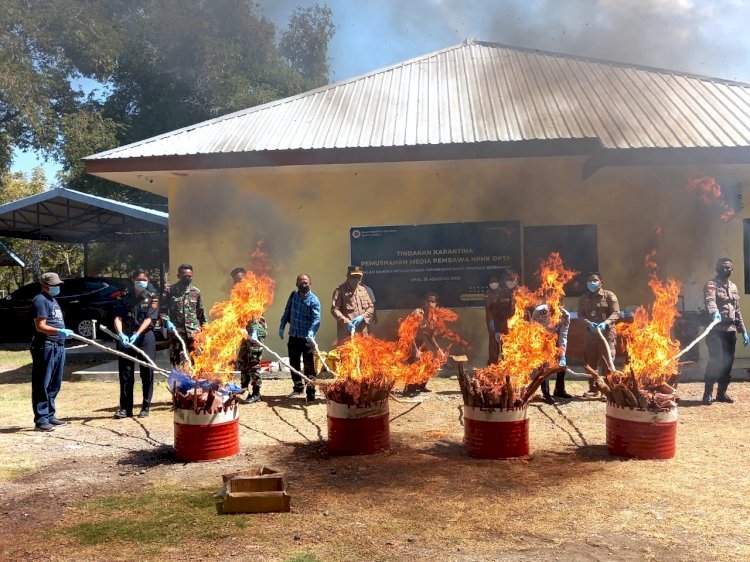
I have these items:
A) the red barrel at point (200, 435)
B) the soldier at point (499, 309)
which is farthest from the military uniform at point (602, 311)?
the red barrel at point (200, 435)

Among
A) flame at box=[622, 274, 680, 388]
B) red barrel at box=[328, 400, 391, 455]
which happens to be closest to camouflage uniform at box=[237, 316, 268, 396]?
red barrel at box=[328, 400, 391, 455]

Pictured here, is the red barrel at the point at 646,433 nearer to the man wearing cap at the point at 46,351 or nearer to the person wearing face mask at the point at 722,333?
the person wearing face mask at the point at 722,333

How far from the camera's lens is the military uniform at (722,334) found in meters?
7.44

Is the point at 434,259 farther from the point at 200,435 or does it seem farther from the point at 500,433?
the point at 200,435

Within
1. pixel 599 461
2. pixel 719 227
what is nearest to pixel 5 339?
pixel 599 461

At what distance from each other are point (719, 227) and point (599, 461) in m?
6.60

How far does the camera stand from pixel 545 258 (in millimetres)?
9945

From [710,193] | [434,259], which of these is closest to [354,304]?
[434,259]

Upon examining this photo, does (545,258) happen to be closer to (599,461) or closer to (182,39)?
(599,461)

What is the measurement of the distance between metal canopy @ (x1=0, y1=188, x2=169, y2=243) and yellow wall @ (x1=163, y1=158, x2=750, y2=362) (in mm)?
Answer: 3385

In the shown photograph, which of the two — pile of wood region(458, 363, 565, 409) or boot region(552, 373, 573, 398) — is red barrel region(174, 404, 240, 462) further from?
boot region(552, 373, 573, 398)

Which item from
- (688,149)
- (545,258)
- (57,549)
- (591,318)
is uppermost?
(688,149)

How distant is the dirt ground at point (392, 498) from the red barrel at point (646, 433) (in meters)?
0.13

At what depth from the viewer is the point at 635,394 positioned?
16.8 feet
